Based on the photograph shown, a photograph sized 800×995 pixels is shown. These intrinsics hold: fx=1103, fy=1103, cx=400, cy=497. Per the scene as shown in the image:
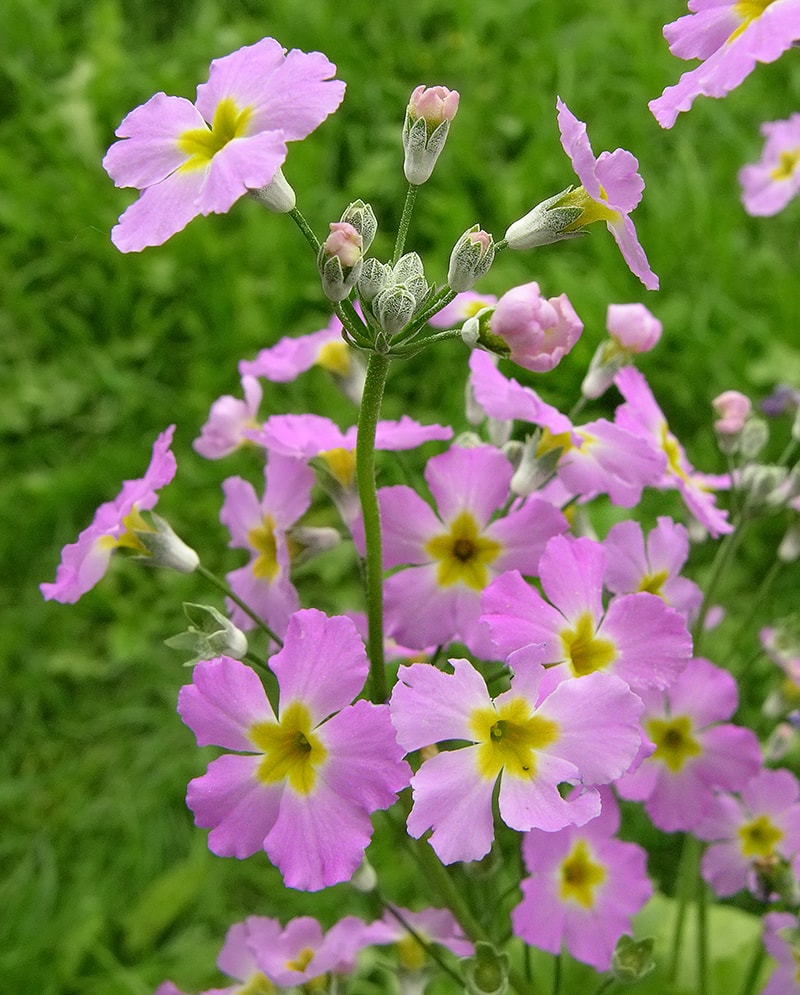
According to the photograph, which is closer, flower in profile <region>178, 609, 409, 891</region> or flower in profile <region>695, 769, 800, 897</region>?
flower in profile <region>178, 609, 409, 891</region>

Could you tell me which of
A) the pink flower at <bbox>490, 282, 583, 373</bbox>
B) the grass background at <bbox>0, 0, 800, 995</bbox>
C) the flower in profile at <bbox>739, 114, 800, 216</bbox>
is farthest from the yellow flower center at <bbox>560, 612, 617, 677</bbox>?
the grass background at <bbox>0, 0, 800, 995</bbox>

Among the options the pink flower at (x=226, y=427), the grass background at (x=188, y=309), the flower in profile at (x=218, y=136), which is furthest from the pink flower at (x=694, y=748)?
the grass background at (x=188, y=309)

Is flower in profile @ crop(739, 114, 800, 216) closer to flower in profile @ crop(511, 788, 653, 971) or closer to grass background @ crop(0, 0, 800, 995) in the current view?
grass background @ crop(0, 0, 800, 995)

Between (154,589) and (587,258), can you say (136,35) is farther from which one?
(154,589)

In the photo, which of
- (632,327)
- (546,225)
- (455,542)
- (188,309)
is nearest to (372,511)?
(455,542)

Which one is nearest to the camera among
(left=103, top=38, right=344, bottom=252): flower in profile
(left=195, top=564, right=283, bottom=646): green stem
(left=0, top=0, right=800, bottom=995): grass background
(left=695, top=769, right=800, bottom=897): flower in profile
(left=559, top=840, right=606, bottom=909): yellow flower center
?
(left=103, top=38, right=344, bottom=252): flower in profile

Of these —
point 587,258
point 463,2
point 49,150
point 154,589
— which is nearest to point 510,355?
point 154,589
